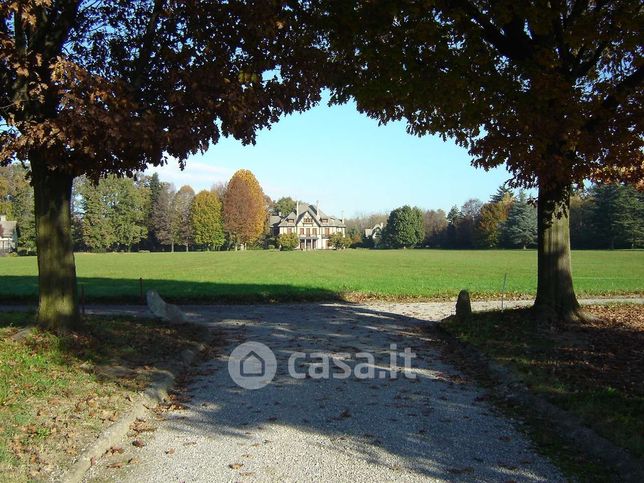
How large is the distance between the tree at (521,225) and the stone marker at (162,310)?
273 feet

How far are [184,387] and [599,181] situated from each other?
31.6 feet

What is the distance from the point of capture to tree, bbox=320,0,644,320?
886cm

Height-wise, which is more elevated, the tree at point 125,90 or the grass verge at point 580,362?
the tree at point 125,90

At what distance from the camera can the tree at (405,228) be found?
381ft

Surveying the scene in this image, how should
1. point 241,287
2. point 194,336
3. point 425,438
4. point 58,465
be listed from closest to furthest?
1. point 58,465
2. point 425,438
3. point 194,336
4. point 241,287

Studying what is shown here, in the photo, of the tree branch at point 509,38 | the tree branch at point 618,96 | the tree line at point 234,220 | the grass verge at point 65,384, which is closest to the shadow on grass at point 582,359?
the tree branch at point 618,96

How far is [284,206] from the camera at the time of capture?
146000 millimetres

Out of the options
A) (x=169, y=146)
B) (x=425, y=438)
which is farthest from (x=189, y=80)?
(x=425, y=438)

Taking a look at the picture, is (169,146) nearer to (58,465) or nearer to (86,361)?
(86,361)

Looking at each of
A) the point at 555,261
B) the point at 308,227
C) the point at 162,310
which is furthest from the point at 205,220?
the point at 555,261

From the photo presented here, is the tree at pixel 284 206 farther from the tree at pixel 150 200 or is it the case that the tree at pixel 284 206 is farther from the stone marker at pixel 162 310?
the stone marker at pixel 162 310

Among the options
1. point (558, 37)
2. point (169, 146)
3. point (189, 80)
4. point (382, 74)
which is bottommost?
point (169, 146)

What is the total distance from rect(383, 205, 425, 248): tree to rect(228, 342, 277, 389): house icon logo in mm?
107756

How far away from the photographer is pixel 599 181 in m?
11.6
